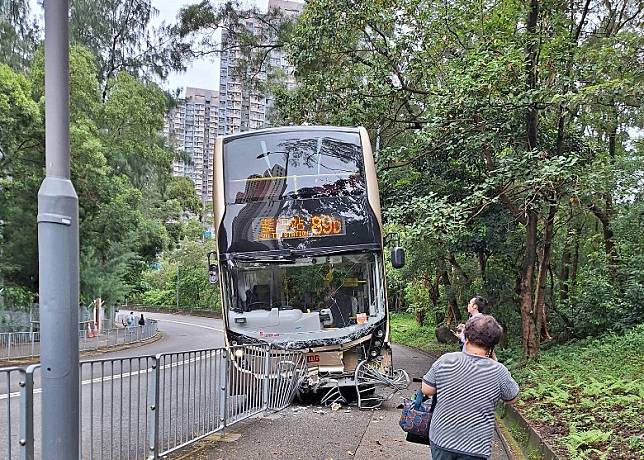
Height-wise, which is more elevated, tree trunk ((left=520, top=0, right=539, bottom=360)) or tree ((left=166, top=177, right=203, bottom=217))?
tree ((left=166, top=177, right=203, bottom=217))

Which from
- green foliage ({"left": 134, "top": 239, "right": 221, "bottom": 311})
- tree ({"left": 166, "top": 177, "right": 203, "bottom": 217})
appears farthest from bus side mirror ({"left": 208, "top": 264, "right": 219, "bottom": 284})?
green foliage ({"left": 134, "top": 239, "right": 221, "bottom": 311})

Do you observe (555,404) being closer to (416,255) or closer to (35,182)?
(416,255)

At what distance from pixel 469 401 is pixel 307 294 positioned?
663 cm

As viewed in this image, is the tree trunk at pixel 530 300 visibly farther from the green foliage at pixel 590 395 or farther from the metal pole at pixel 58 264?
the metal pole at pixel 58 264

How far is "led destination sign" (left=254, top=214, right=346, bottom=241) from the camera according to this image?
9.97 m

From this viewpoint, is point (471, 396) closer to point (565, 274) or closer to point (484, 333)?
point (484, 333)

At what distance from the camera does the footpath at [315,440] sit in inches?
263

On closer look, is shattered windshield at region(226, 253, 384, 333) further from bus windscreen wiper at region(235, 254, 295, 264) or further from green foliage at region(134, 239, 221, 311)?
green foliage at region(134, 239, 221, 311)

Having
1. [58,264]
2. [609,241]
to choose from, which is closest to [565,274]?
[609,241]

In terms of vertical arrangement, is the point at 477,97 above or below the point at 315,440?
above

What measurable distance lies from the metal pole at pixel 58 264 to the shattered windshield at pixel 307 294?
20.5 ft

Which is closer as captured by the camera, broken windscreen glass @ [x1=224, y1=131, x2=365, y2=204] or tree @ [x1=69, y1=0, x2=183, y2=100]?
broken windscreen glass @ [x1=224, y1=131, x2=365, y2=204]

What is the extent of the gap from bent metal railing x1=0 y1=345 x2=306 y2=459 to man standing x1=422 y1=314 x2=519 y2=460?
2.52m

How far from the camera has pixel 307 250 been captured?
9.95 m
